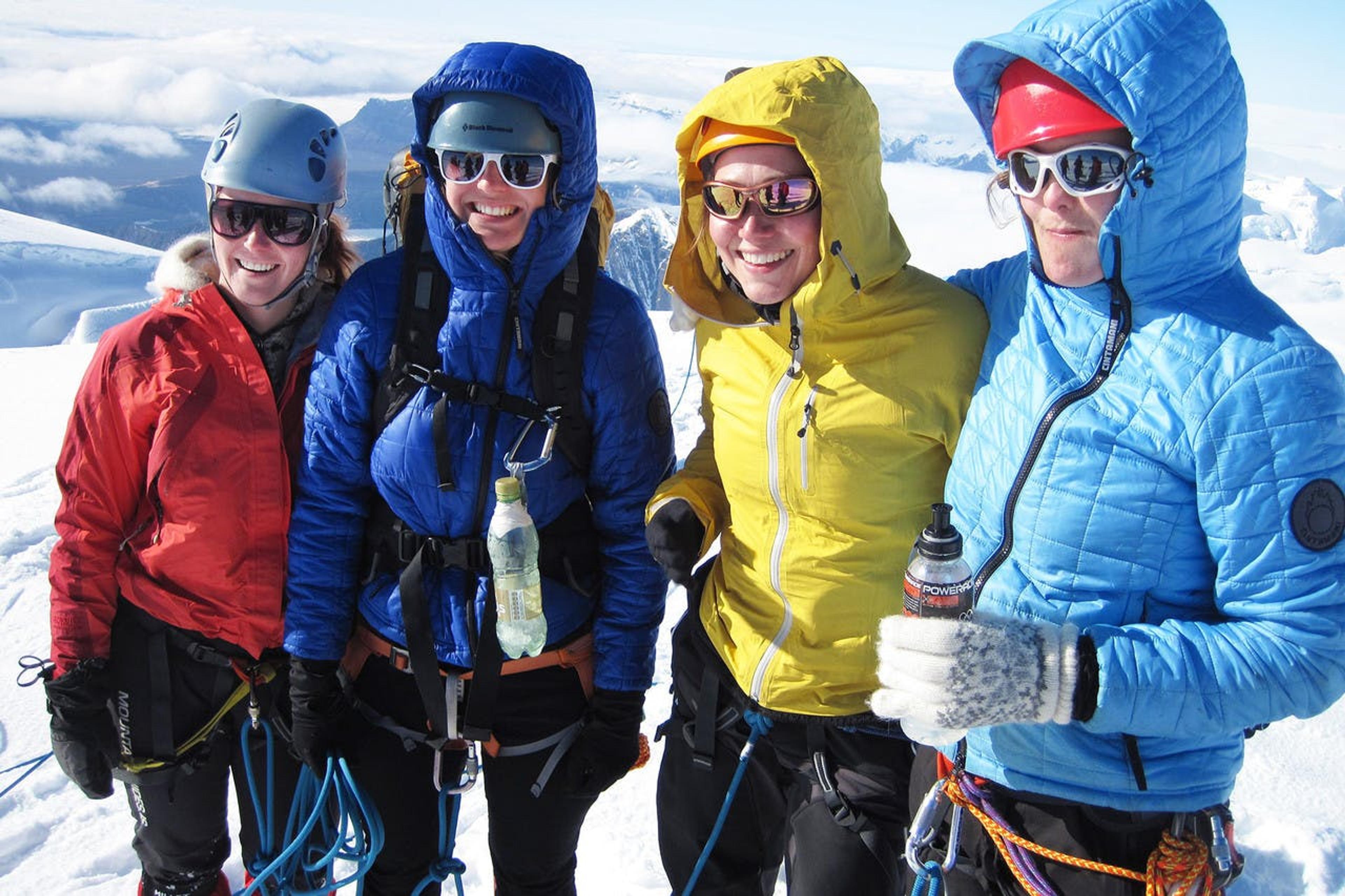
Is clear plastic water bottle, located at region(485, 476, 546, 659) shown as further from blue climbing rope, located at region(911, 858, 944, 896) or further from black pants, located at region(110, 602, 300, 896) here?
blue climbing rope, located at region(911, 858, 944, 896)

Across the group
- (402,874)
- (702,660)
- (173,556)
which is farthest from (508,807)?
(173,556)

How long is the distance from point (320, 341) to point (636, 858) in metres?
2.44

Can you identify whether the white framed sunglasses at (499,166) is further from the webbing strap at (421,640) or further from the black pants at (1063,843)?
the black pants at (1063,843)

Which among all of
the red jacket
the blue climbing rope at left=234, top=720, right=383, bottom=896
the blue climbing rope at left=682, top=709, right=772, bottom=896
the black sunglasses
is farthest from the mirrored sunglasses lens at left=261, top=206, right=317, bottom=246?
the blue climbing rope at left=682, top=709, right=772, bottom=896

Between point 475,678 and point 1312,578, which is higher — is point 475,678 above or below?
below

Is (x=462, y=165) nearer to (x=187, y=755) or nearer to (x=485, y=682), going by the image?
(x=485, y=682)

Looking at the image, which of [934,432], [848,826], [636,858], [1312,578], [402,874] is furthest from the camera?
[636,858]

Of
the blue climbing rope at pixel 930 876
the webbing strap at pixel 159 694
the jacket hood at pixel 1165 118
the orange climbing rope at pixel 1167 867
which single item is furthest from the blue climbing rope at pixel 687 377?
the webbing strap at pixel 159 694

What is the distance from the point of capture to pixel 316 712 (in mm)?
2992

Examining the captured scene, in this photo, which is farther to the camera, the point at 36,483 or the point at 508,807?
the point at 36,483

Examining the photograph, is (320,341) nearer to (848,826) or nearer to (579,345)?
(579,345)

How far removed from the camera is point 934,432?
2504 mm

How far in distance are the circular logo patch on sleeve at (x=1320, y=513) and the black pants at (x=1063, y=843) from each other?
74 centimetres

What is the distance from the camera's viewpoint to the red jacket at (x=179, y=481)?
2.92 m
